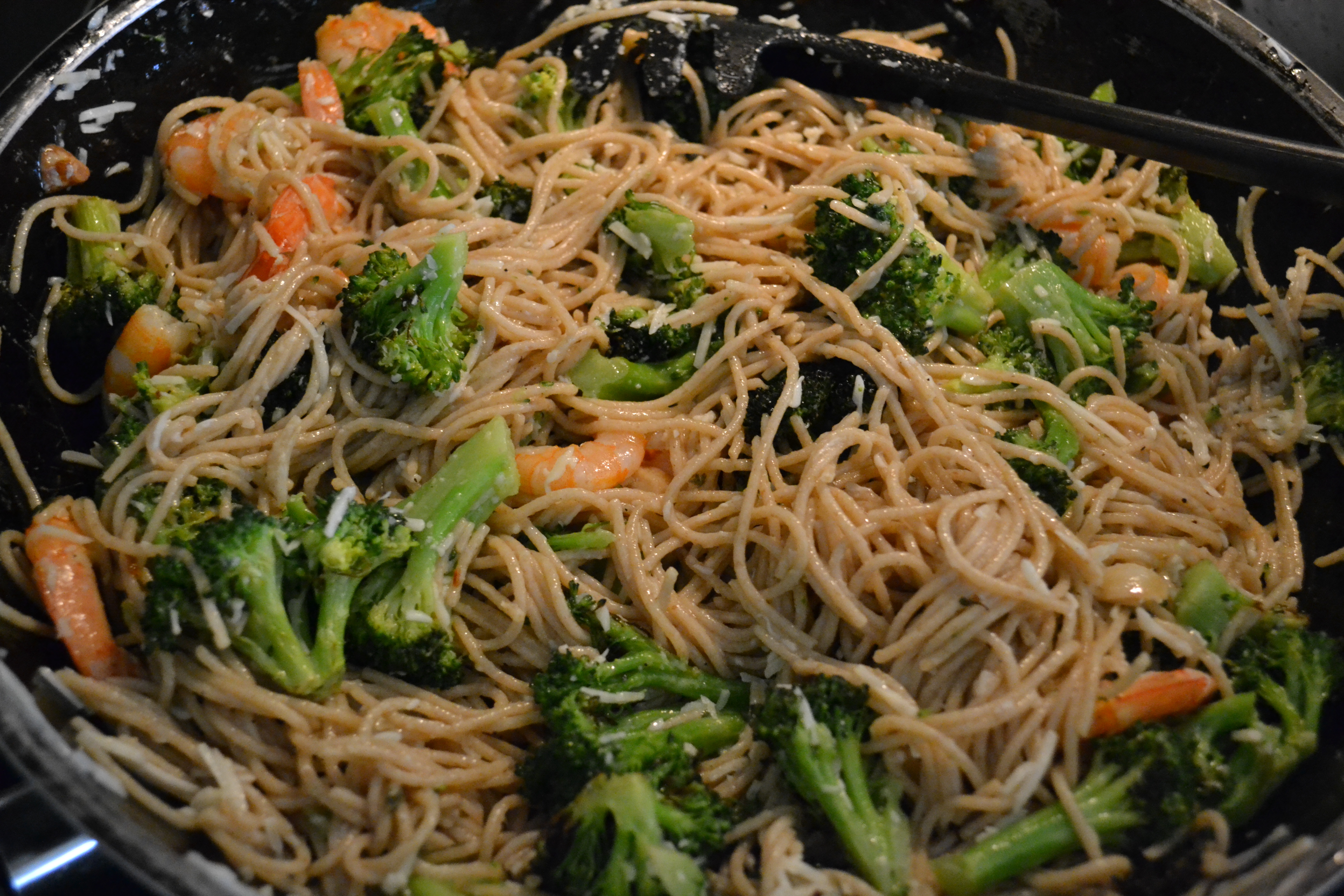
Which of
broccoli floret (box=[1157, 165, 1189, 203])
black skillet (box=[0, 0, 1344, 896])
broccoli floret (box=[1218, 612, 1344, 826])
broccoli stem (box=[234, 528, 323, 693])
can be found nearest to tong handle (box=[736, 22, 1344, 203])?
broccoli floret (box=[1157, 165, 1189, 203])

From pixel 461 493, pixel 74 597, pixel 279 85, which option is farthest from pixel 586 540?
pixel 279 85

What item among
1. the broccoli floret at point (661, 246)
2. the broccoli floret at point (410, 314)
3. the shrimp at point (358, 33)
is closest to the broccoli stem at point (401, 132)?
the shrimp at point (358, 33)

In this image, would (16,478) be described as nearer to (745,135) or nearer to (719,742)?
(719,742)

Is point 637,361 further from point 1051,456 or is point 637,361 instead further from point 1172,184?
point 1172,184

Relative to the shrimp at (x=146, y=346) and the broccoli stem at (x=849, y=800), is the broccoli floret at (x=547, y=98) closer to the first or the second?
the shrimp at (x=146, y=346)

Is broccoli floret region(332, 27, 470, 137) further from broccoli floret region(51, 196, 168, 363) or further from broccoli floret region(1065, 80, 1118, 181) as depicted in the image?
broccoli floret region(1065, 80, 1118, 181)

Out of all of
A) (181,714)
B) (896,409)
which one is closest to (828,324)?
(896,409)
